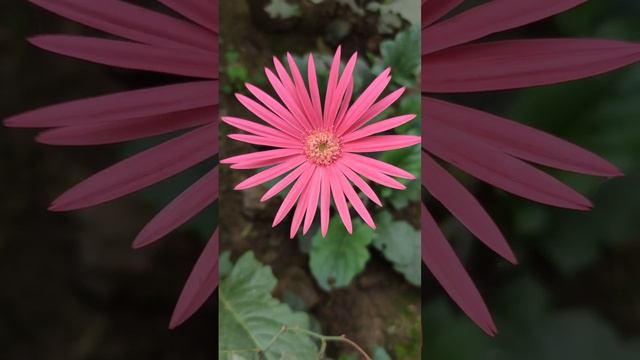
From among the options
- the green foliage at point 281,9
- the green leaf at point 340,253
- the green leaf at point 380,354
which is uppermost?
the green foliage at point 281,9

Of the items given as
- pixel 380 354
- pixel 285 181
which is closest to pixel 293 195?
pixel 285 181

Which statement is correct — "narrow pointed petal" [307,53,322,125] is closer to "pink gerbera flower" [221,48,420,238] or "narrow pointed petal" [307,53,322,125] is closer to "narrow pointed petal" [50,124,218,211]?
"pink gerbera flower" [221,48,420,238]

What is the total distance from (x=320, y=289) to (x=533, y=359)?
0.63ft

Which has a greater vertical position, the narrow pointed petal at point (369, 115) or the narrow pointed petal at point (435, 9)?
the narrow pointed petal at point (435, 9)

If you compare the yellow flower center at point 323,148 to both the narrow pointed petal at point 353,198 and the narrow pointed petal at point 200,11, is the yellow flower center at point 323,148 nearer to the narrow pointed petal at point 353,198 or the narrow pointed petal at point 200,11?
the narrow pointed petal at point 353,198

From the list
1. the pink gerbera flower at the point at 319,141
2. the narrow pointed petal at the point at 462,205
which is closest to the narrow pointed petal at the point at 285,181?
the pink gerbera flower at the point at 319,141

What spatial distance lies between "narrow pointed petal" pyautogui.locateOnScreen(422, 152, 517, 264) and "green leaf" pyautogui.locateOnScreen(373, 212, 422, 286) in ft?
0.22

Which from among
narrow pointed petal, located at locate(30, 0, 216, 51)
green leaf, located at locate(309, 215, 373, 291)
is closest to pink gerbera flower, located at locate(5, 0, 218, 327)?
narrow pointed petal, located at locate(30, 0, 216, 51)

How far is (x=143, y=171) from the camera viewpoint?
0.53m

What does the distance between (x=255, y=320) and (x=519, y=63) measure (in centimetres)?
25

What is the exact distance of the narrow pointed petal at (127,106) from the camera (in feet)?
1.69

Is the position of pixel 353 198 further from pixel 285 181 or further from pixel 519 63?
pixel 519 63

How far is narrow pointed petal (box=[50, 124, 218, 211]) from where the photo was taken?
1.71 feet

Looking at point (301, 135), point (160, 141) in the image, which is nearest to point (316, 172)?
point (301, 135)
